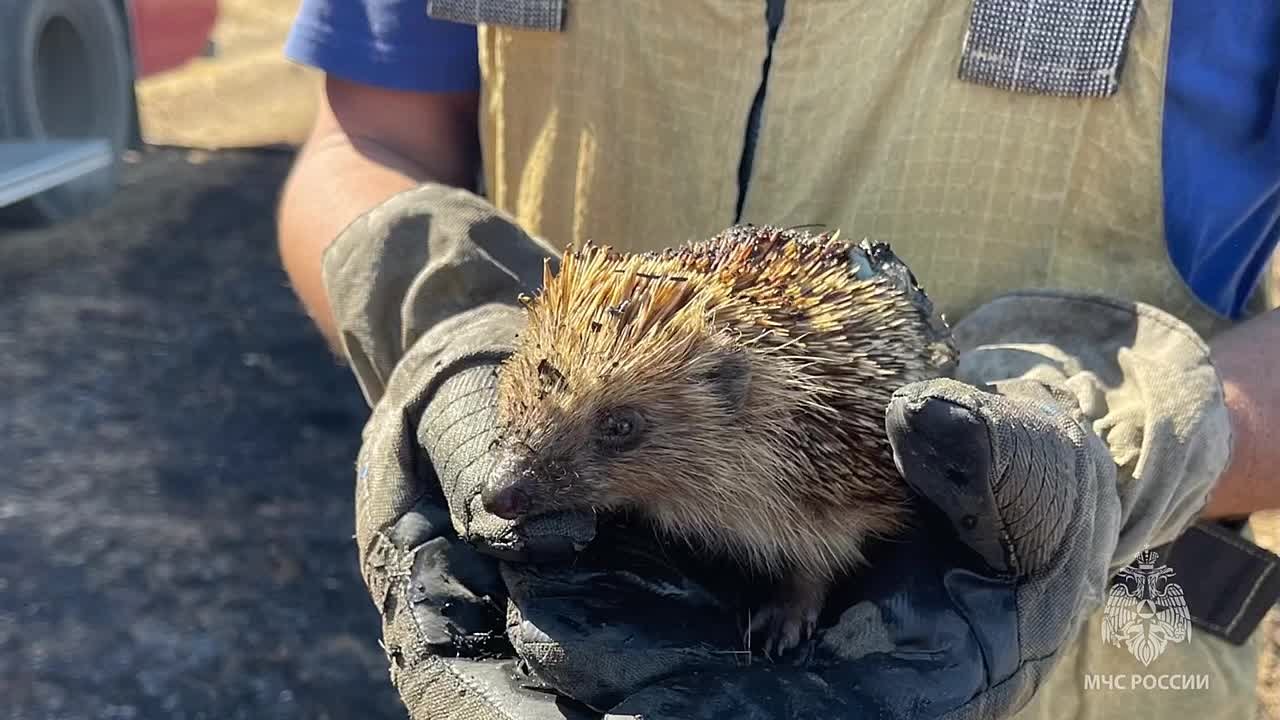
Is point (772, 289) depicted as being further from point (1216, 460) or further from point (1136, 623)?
point (1136, 623)

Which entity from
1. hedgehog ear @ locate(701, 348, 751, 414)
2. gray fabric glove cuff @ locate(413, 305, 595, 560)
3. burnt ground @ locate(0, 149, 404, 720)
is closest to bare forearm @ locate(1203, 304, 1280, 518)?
hedgehog ear @ locate(701, 348, 751, 414)

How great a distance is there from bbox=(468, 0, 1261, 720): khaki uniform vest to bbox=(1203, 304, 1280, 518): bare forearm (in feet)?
0.32

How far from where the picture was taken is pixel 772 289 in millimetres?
1766

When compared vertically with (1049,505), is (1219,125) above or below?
above

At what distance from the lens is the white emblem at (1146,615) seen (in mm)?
2307

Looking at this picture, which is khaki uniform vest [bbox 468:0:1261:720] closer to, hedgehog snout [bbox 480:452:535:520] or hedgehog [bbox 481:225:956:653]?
hedgehog [bbox 481:225:956:653]

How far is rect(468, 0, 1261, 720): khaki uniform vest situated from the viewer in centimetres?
204

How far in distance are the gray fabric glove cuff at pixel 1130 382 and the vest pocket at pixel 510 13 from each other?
3.08ft

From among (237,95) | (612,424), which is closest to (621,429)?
(612,424)

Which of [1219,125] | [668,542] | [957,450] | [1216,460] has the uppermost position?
[1219,125]

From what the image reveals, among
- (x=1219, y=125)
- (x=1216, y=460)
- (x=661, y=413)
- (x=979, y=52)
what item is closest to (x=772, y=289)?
(x=661, y=413)

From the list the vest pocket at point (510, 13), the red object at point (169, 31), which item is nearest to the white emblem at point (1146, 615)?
the vest pocket at point (510, 13)

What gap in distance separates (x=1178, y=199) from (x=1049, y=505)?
2.75ft

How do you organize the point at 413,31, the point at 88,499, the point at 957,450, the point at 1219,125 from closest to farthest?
the point at 957,450 → the point at 1219,125 → the point at 413,31 → the point at 88,499
